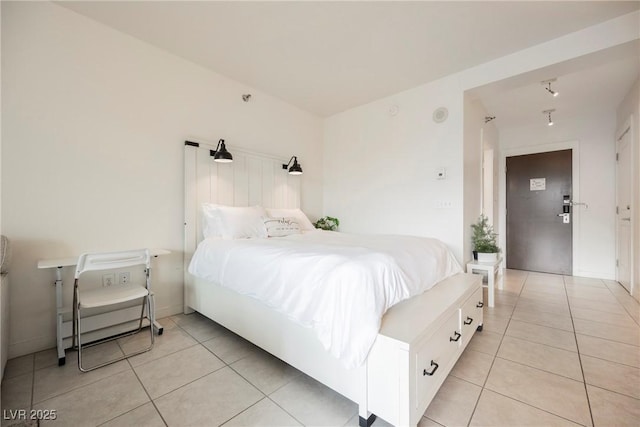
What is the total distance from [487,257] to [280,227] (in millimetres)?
2430

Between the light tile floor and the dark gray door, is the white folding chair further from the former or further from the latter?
the dark gray door

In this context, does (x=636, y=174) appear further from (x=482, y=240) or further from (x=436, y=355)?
(x=436, y=355)

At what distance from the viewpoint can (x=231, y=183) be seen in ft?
10.3

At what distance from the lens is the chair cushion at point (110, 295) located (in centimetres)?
178

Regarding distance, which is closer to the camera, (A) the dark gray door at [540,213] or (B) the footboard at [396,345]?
(B) the footboard at [396,345]

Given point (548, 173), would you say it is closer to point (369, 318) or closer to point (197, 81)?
point (369, 318)

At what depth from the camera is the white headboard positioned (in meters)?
2.77

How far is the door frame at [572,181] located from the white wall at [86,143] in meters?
4.95

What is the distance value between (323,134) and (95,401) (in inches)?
161

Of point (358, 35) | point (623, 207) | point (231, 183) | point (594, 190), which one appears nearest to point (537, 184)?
point (594, 190)

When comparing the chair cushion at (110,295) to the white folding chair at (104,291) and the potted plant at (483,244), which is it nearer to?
the white folding chair at (104,291)

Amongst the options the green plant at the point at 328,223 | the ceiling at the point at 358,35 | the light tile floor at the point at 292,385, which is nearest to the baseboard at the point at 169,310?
the light tile floor at the point at 292,385

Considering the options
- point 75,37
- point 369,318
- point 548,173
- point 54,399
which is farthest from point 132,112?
point 548,173

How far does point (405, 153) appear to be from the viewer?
11.4 ft
